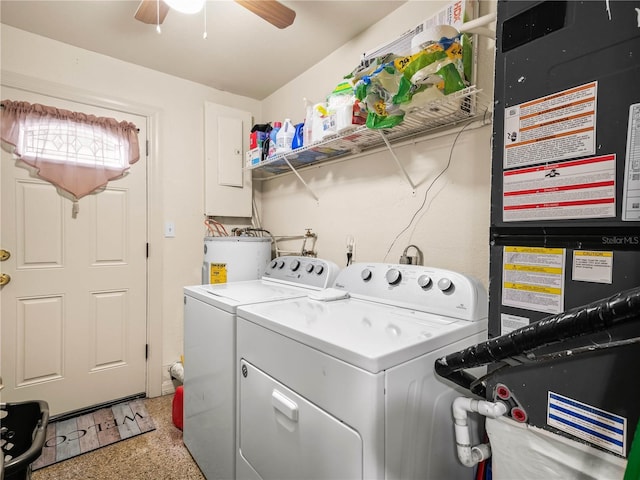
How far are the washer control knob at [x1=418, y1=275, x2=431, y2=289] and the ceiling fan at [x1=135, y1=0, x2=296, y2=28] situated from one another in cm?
137

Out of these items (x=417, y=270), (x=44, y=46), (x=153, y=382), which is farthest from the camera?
(x=153, y=382)

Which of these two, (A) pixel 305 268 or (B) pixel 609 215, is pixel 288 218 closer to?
(A) pixel 305 268

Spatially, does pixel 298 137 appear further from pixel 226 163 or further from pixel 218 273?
pixel 218 273

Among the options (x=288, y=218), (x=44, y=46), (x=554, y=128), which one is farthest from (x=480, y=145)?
(x=44, y=46)

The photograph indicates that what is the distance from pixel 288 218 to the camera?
8.42 feet

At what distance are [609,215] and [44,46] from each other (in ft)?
9.75

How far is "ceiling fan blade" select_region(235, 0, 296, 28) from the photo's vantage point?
1.43 m

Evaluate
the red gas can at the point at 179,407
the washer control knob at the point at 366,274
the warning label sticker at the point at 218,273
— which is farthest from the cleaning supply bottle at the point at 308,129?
the red gas can at the point at 179,407

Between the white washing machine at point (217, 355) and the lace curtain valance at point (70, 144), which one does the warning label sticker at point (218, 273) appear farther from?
the lace curtain valance at point (70, 144)

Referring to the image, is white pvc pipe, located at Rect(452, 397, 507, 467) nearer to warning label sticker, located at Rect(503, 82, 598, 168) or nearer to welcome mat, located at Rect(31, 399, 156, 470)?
warning label sticker, located at Rect(503, 82, 598, 168)

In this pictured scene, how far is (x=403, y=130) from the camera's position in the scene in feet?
5.27

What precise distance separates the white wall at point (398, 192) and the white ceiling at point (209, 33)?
14 centimetres

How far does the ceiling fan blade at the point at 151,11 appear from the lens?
1.45 meters

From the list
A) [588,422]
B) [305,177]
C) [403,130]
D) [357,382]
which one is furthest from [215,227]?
[588,422]
